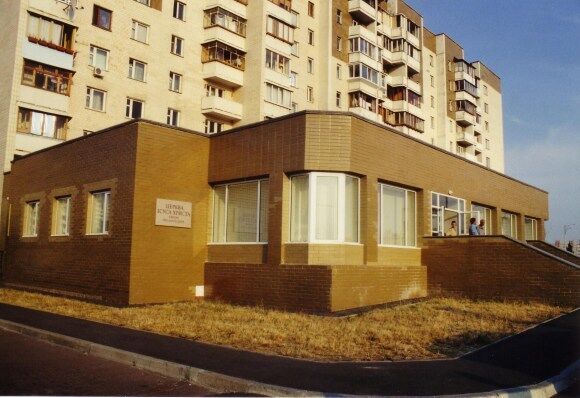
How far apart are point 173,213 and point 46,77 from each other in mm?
16707

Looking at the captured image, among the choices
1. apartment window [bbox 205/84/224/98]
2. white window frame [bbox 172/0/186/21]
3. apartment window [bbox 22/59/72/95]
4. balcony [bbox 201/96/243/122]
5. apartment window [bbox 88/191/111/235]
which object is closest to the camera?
apartment window [bbox 88/191/111/235]

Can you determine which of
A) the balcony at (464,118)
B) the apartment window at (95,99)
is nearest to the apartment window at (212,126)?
the apartment window at (95,99)

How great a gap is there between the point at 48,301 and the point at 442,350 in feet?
36.3

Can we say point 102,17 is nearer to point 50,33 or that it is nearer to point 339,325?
point 50,33

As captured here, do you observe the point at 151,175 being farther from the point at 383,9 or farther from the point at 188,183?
the point at 383,9

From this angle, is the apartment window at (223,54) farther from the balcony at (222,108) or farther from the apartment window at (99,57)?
the apartment window at (99,57)

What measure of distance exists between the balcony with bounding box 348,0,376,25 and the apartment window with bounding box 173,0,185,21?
1594 cm

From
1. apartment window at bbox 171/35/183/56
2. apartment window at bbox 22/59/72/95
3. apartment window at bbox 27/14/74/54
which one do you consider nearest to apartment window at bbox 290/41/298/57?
apartment window at bbox 171/35/183/56

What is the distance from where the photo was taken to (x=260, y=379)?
6.22 m

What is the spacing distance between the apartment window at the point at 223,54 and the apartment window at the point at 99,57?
22.2 ft

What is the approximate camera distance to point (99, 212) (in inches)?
631

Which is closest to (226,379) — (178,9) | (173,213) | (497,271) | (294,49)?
(173,213)

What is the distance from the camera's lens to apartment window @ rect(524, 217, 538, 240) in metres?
24.1

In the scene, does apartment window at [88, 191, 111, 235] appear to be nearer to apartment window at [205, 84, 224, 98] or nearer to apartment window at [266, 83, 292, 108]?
apartment window at [205, 84, 224, 98]
